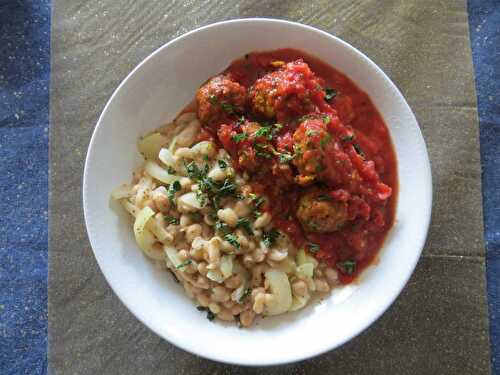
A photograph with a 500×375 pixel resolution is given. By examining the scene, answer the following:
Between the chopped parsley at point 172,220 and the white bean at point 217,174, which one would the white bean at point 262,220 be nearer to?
the white bean at point 217,174

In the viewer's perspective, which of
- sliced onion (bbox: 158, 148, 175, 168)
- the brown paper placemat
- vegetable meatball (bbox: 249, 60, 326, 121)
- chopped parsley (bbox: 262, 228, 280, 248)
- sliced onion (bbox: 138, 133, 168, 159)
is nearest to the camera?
vegetable meatball (bbox: 249, 60, 326, 121)

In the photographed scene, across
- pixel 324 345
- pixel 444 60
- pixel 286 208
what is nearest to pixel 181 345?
pixel 324 345

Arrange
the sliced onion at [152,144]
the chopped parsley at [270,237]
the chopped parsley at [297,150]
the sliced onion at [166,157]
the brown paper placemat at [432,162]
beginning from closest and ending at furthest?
the chopped parsley at [297,150] < the chopped parsley at [270,237] < the sliced onion at [166,157] < the sliced onion at [152,144] < the brown paper placemat at [432,162]

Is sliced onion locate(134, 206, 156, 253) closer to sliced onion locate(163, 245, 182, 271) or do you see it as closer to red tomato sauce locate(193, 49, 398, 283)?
sliced onion locate(163, 245, 182, 271)

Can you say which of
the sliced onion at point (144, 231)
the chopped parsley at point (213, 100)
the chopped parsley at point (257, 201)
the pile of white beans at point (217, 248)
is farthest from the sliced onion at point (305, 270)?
the chopped parsley at point (213, 100)

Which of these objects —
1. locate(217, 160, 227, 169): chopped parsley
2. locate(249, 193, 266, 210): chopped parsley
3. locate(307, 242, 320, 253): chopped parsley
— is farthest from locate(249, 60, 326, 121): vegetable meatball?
locate(307, 242, 320, 253): chopped parsley

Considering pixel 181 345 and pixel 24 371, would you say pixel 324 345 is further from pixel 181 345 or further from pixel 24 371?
pixel 24 371

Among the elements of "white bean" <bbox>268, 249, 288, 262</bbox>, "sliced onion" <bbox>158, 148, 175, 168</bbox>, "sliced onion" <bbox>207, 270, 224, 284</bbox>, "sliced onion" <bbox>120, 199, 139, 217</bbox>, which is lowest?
"white bean" <bbox>268, 249, 288, 262</bbox>
